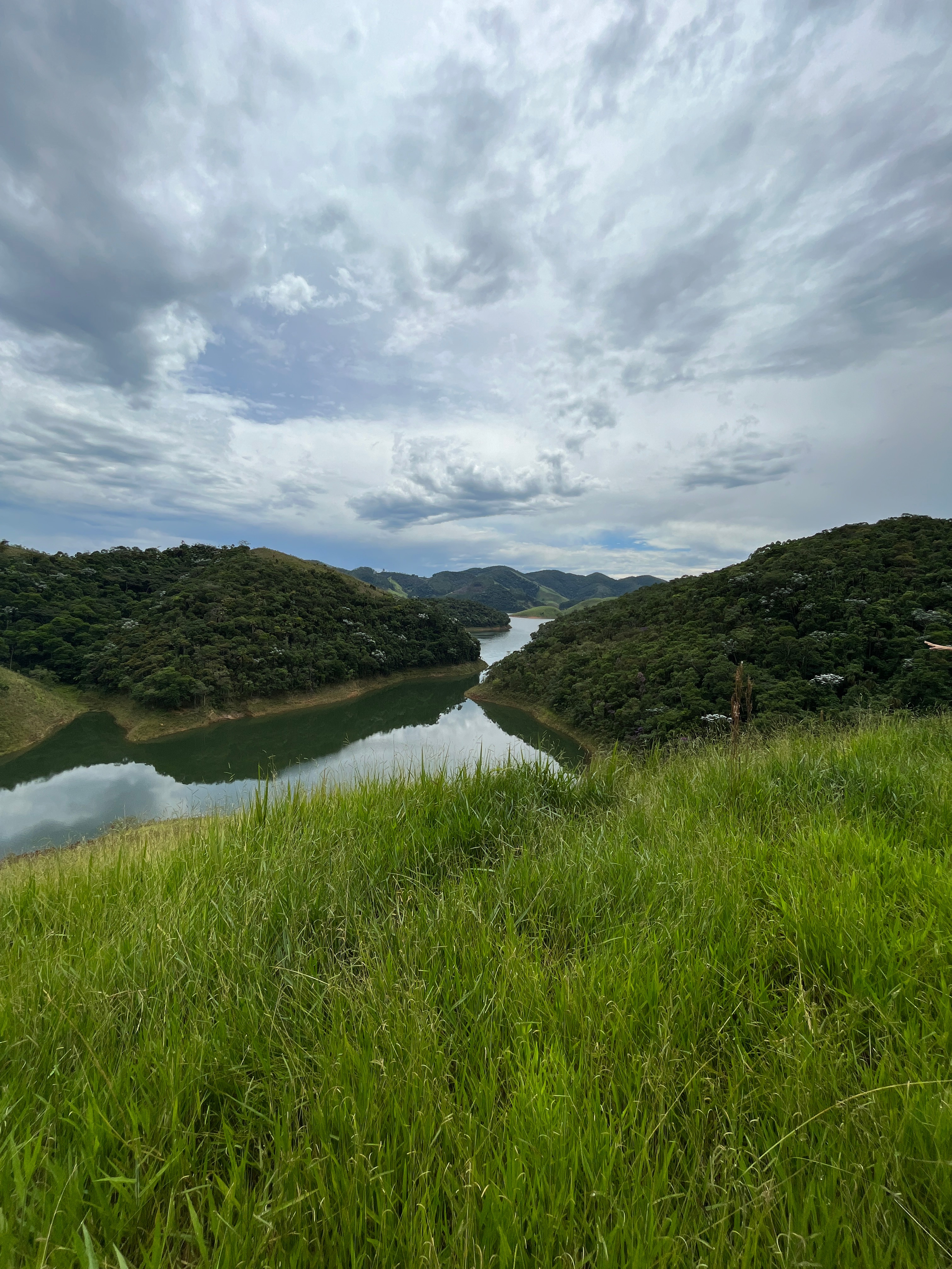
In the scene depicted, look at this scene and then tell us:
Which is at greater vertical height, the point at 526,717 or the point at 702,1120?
the point at 702,1120

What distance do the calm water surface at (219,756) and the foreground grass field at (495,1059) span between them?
1.95 m

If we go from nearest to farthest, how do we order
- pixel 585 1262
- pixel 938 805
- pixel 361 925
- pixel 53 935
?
pixel 585 1262
pixel 361 925
pixel 53 935
pixel 938 805

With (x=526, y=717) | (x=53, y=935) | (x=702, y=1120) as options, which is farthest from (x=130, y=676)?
(x=702, y=1120)

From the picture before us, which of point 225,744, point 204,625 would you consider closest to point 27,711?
point 225,744

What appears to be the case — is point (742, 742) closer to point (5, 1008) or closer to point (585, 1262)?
point (585, 1262)

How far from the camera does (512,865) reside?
7.51 feet

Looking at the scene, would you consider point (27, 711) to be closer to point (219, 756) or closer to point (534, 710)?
point (219, 756)

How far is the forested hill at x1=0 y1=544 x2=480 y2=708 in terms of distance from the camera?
1385 inches

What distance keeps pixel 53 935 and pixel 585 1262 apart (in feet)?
7.46

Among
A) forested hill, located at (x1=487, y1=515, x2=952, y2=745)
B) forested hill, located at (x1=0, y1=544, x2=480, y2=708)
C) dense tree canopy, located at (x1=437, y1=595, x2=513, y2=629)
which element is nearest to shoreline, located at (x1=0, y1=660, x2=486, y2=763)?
forested hill, located at (x1=0, y1=544, x2=480, y2=708)

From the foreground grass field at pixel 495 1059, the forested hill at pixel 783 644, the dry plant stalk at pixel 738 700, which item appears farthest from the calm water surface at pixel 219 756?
the forested hill at pixel 783 644

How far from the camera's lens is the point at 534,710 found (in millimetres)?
34875

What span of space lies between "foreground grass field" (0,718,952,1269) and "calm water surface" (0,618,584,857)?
1.95 meters

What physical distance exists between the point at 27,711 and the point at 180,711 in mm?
7780
